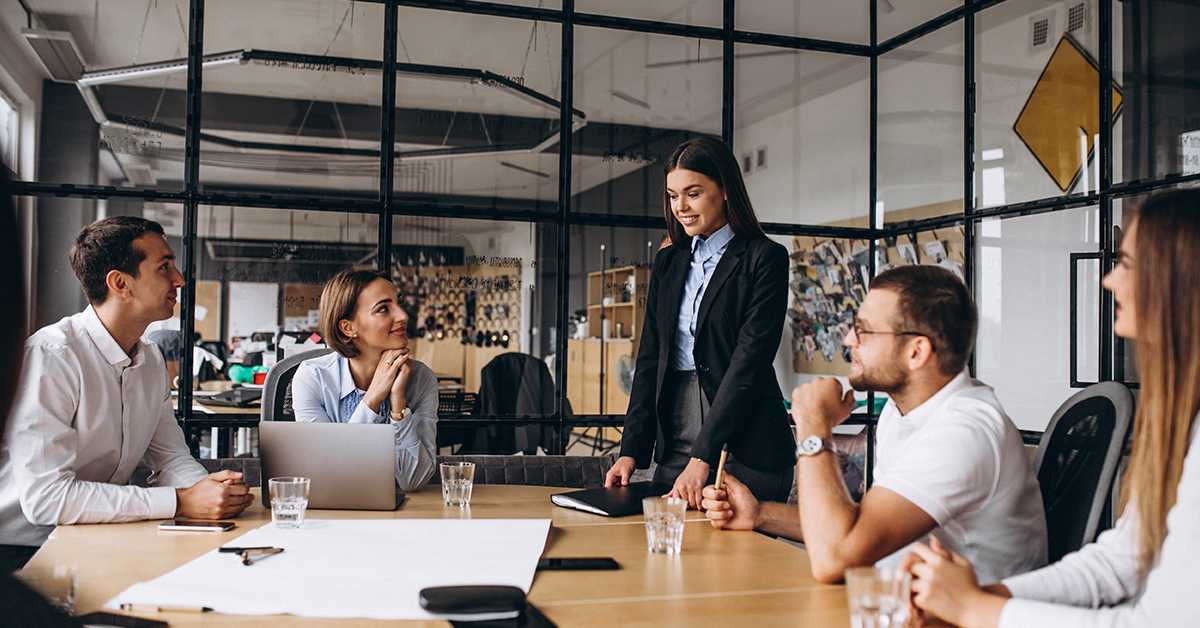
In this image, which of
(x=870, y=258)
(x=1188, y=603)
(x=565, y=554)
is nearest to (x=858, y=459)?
(x=870, y=258)

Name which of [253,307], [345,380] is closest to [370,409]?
[345,380]

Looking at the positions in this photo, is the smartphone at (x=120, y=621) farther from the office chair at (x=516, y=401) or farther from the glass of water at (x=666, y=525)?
the office chair at (x=516, y=401)

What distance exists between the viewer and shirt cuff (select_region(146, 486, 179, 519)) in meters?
2.01

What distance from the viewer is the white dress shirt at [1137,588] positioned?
1.18 meters

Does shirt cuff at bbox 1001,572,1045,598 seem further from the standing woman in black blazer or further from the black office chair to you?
the black office chair

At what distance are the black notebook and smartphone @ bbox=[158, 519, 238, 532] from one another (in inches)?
28.6

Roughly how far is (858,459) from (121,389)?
10.9 feet

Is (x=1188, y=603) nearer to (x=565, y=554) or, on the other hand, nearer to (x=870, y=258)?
(x=565, y=554)

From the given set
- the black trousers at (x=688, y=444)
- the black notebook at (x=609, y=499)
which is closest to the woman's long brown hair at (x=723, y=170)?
the black trousers at (x=688, y=444)

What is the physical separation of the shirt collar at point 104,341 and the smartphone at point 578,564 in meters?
1.31

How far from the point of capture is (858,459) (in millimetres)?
4590

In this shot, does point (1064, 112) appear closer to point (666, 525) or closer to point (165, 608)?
point (666, 525)

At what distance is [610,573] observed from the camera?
159 cm

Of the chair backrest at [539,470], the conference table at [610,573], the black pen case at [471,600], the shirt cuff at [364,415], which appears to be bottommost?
the chair backrest at [539,470]
